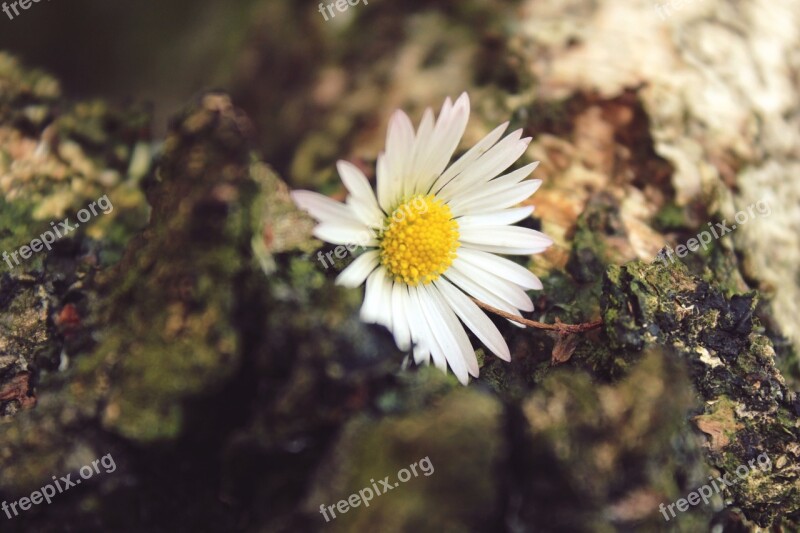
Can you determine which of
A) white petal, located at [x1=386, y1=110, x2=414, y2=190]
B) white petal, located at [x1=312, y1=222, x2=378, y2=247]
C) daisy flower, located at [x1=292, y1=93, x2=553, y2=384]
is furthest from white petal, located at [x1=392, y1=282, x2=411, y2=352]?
white petal, located at [x1=386, y1=110, x2=414, y2=190]

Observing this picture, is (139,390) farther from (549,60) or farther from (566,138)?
(549,60)

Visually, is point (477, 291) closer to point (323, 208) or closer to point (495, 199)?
point (495, 199)

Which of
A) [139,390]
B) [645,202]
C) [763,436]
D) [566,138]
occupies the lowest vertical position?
[763,436]

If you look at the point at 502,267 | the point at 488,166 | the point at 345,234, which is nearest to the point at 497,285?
the point at 502,267

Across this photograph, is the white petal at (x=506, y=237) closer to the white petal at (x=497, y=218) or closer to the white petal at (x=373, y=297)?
the white petal at (x=497, y=218)

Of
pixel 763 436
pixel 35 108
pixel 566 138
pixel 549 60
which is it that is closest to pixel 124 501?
pixel 35 108

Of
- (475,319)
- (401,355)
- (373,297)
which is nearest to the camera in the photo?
(401,355)

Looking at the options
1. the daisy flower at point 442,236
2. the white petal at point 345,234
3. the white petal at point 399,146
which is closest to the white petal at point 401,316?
the daisy flower at point 442,236
